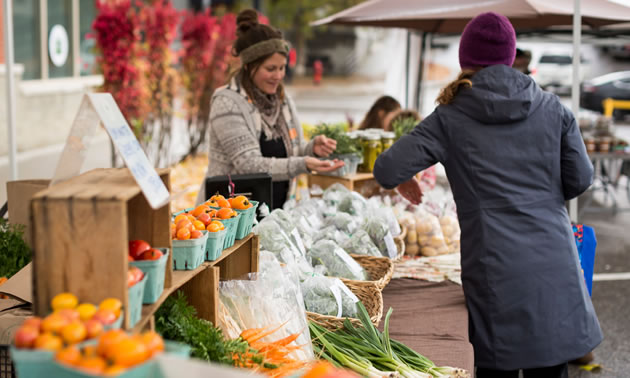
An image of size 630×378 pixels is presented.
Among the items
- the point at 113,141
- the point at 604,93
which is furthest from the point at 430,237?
the point at 604,93

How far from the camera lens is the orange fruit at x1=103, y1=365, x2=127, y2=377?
125 centimetres

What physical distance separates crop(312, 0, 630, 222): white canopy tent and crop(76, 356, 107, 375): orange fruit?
353 centimetres

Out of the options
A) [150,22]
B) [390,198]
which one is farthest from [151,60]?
[390,198]

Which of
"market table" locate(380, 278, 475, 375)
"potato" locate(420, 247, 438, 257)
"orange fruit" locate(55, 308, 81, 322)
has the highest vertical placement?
"orange fruit" locate(55, 308, 81, 322)

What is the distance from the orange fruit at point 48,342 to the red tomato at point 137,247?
1.17 feet

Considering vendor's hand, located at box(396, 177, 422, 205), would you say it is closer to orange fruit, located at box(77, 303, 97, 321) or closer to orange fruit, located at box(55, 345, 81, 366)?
orange fruit, located at box(77, 303, 97, 321)

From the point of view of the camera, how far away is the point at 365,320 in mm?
2527

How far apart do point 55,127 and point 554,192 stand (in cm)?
870

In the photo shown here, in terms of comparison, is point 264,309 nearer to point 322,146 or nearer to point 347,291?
point 347,291

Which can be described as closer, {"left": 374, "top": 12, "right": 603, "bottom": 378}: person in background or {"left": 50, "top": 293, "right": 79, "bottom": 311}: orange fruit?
{"left": 50, "top": 293, "right": 79, "bottom": 311}: orange fruit

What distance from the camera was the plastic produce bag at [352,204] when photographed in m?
3.75

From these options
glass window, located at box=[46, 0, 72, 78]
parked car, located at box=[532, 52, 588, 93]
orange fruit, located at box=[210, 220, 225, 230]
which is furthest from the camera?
parked car, located at box=[532, 52, 588, 93]

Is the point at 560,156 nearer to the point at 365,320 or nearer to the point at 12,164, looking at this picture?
the point at 365,320

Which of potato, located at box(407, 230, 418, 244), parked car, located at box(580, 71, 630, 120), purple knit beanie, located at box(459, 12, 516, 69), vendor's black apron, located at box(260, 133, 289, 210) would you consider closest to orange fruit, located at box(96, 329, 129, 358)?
purple knit beanie, located at box(459, 12, 516, 69)
